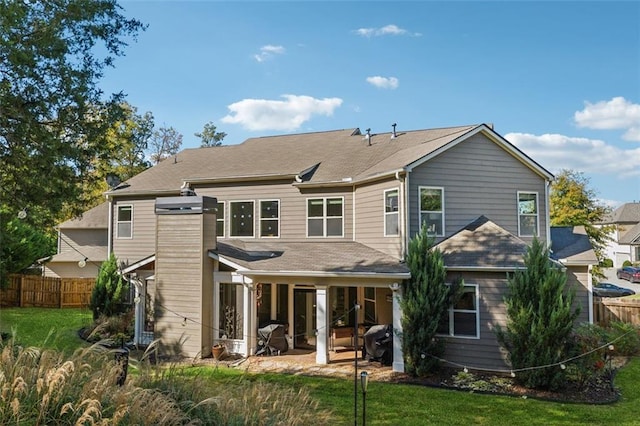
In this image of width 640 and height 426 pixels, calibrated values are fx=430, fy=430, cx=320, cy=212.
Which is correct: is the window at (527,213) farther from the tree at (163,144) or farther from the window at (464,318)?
the tree at (163,144)

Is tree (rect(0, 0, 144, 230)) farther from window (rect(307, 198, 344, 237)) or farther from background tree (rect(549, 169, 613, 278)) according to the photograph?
background tree (rect(549, 169, 613, 278))

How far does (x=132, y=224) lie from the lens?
18.1 m

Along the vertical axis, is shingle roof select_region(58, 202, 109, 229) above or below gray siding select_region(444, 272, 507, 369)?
above

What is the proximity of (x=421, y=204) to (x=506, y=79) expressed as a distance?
6732 mm

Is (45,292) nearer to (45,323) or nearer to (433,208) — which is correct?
(45,323)

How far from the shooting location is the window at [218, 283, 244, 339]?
43.7ft

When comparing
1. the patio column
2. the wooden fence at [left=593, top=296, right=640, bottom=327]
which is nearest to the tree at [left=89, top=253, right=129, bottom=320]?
the patio column

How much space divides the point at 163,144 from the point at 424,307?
35.4 metres

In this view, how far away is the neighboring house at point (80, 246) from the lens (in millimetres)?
23984

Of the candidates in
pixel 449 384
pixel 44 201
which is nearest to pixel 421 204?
pixel 449 384

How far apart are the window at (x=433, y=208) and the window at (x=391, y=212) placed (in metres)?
0.77

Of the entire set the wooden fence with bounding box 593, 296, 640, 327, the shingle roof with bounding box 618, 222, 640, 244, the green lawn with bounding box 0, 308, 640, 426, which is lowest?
the green lawn with bounding box 0, 308, 640, 426

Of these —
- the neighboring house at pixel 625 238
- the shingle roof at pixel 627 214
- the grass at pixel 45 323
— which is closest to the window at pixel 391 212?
the grass at pixel 45 323

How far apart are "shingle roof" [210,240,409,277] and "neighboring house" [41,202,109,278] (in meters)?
12.3
